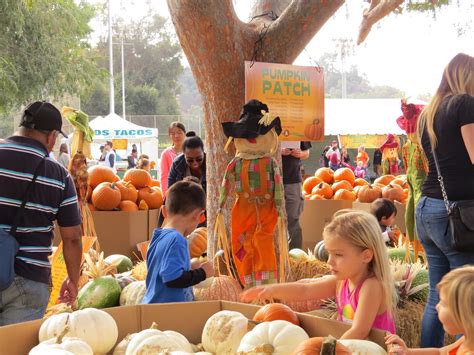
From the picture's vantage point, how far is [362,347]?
6.25 ft

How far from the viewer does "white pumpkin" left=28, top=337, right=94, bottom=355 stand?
187 centimetres

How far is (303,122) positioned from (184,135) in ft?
8.43

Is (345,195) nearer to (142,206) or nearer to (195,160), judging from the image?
(142,206)

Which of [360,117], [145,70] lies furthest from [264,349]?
[145,70]

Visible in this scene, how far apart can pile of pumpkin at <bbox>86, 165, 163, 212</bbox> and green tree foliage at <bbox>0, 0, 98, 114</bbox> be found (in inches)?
511

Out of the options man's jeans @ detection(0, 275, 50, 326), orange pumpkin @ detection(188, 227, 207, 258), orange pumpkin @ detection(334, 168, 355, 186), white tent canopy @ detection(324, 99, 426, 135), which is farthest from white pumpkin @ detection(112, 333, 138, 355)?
white tent canopy @ detection(324, 99, 426, 135)

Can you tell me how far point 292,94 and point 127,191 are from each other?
10.2 ft

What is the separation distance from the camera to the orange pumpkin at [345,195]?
8.52m

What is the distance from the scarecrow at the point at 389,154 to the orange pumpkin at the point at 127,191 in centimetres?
549

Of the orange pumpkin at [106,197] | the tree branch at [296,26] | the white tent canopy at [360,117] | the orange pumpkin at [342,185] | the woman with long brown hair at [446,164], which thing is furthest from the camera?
the white tent canopy at [360,117]

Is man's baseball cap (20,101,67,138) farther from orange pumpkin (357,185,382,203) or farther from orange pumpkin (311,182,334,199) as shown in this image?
orange pumpkin (311,182,334,199)

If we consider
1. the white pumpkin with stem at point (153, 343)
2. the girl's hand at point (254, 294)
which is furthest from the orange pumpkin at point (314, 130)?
the white pumpkin with stem at point (153, 343)

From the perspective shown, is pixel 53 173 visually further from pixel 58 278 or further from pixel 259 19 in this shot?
pixel 259 19

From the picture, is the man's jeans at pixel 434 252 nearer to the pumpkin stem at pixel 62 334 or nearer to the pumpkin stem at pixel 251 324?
the pumpkin stem at pixel 251 324
